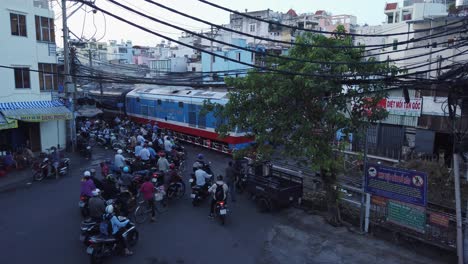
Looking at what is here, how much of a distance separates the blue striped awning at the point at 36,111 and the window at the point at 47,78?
2.95ft

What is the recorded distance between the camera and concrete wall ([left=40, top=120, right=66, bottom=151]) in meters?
20.2

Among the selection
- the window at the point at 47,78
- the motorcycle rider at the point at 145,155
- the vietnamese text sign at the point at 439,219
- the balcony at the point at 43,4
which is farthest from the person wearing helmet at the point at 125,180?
the balcony at the point at 43,4

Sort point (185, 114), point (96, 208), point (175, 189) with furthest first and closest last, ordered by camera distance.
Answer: point (185, 114)
point (175, 189)
point (96, 208)

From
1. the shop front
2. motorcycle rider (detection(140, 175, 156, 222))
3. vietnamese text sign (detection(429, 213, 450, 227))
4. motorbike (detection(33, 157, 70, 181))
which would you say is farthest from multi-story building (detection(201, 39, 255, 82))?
vietnamese text sign (detection(429, 213, 450, 227))

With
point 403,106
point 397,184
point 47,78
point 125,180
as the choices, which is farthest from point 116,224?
point 403,106

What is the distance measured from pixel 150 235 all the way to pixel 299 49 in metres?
7.08

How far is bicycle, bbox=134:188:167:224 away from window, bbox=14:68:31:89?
38.6 ft

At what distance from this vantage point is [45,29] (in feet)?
65.4

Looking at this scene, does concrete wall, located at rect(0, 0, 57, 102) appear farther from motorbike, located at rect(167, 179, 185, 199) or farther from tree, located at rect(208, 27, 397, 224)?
tree, located at rect(208, 27, 397, 224)

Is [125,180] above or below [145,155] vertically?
below

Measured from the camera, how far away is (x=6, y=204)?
12.5m

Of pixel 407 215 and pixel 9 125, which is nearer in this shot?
pixel 407 215

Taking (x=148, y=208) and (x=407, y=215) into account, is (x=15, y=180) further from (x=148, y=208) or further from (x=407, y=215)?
(x=407, y=215)

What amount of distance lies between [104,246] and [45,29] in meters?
16.2
